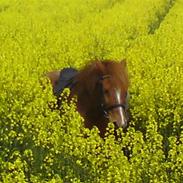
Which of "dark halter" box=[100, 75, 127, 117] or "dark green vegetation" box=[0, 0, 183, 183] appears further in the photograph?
"dark halter" box=[100, 75, 127, 117]

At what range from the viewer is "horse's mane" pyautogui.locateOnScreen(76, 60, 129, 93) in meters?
7.15

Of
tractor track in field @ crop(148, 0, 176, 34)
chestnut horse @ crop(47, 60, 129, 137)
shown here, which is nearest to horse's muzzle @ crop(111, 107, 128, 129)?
chestnut horse @ crop(47, 60, 129, 137)

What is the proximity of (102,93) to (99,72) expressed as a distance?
0.34 meters

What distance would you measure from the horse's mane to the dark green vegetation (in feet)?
1.34

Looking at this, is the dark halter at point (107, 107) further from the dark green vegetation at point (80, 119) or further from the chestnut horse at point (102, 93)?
the dark green vegetation at point (80, 119)

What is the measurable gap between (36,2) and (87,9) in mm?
3452

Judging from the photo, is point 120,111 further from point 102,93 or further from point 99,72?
point 99,72

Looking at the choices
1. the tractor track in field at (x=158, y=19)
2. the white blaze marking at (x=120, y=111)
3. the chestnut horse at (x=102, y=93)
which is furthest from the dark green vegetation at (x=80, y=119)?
the tractor track in field at (x=158, y=19)

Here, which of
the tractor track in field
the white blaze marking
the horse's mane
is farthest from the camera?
the tractor track in field

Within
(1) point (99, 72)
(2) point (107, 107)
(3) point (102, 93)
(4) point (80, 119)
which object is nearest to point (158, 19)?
(1) point (99, 72)

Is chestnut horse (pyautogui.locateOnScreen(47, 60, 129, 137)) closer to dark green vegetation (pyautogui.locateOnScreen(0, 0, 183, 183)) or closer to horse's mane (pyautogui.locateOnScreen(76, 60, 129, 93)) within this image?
horse's mane (pyautogui.locateOnScreen(76, 60, 129, 93))

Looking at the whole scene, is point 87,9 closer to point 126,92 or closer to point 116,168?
point 126,92

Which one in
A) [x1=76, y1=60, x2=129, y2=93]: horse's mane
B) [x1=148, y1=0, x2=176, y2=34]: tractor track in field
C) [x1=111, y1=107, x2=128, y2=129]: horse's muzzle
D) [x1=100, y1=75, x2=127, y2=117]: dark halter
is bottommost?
[x1=111, y1=107, x2=128, y2=129]: horse's muzzle

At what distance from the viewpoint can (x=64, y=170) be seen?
5871 mm
